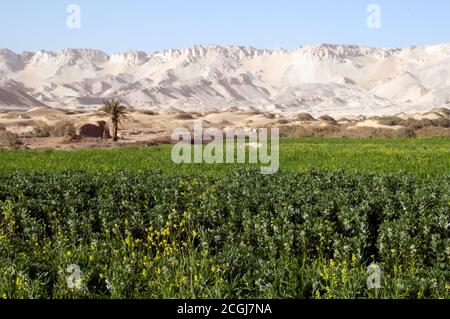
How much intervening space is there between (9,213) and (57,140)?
38379 millimetres

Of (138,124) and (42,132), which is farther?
(138,124)

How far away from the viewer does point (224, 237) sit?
438 inches

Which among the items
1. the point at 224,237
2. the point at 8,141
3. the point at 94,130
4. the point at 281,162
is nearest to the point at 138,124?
the point at 94,130

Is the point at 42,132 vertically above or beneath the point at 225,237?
above

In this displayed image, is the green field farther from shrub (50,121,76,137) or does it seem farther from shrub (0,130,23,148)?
shrub (50,121,76,137)

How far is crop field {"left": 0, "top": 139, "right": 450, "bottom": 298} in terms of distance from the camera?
26.1 ft

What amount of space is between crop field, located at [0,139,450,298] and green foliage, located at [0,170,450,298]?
0.03 meters

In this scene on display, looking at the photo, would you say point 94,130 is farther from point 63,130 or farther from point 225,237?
point 225,237

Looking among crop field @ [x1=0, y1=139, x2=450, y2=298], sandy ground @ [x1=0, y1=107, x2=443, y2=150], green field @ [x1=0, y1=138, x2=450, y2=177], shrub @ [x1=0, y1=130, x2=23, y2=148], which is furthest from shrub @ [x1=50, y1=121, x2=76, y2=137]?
crop field @ [x1=0, y1=139, x2=450, y2=298]

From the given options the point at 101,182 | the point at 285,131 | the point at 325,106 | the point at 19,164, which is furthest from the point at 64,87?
the point at 101,182

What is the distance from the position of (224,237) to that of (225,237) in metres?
0.02

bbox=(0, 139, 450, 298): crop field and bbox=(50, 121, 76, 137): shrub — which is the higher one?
bbox=(50, 121, 76, 137): shrub
